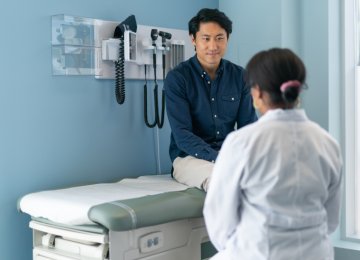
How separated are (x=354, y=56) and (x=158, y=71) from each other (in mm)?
1015

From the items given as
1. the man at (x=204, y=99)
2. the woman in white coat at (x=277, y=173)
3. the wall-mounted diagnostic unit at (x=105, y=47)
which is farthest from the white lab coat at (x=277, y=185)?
the wall-mounted diagnostic unit at (x=105, y=47)

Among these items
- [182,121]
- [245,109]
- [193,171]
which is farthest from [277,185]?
[245,109]

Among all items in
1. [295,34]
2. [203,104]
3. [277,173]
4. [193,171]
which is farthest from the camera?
[295,34]

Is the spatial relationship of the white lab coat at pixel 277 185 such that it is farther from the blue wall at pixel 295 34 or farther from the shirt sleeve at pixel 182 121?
the blue wall at pixel 295 34

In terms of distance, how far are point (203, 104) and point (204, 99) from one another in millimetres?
24

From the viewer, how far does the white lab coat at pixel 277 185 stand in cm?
141

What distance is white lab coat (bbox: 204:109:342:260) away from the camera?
4.62 ft

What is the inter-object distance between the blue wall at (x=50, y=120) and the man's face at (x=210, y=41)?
437 mm

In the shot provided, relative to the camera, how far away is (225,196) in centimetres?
148

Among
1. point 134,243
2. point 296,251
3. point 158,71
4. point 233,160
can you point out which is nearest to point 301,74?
point 233,160

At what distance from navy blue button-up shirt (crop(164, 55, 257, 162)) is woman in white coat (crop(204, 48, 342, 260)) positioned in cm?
88

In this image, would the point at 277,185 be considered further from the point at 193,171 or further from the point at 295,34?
the point at 295,34

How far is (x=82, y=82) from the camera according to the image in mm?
2441

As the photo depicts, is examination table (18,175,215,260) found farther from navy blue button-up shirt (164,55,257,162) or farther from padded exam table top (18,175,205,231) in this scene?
navy blue button-up shirt (164,55,257,162)
